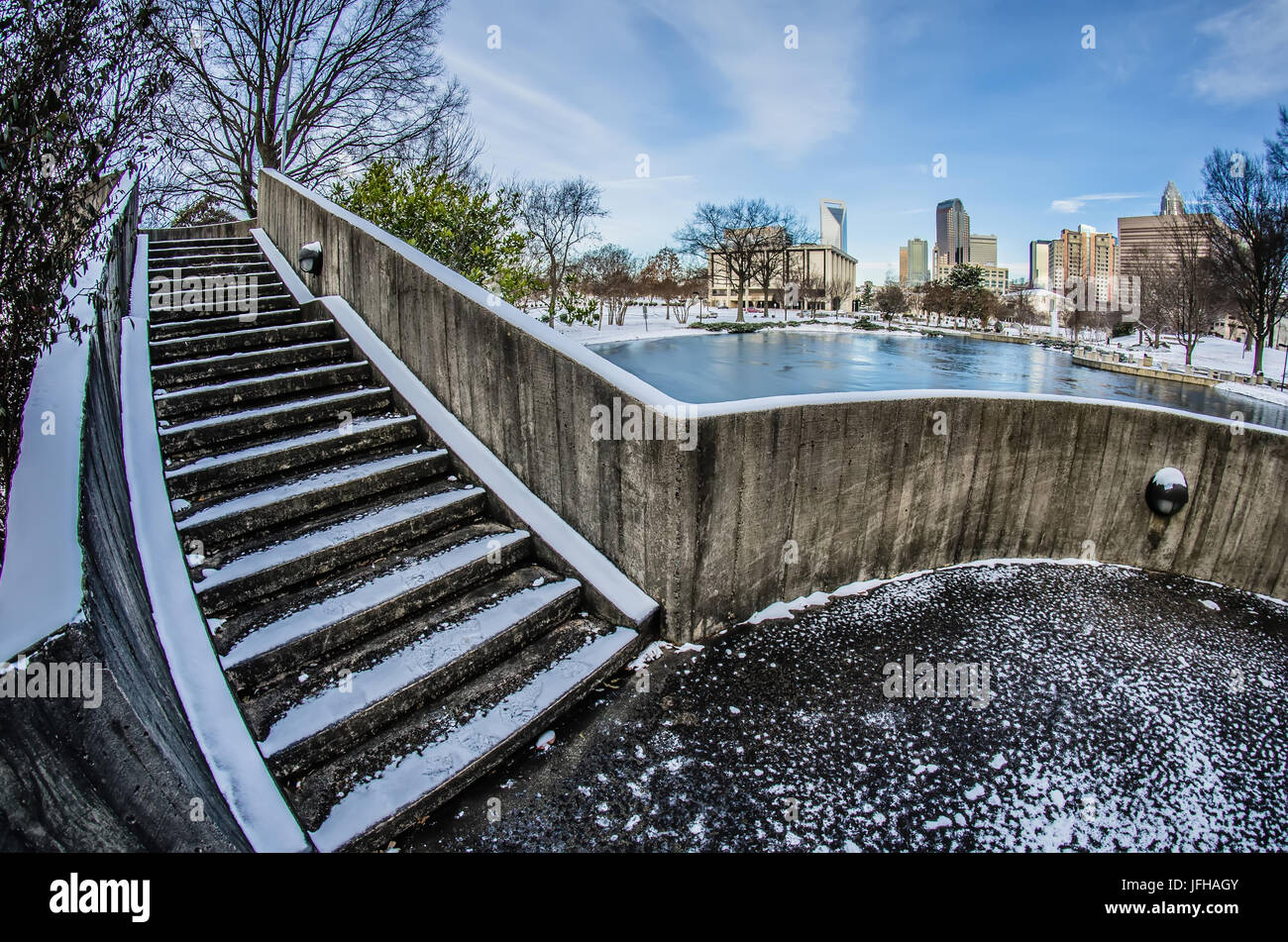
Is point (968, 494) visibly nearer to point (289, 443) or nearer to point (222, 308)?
point (289, 443)

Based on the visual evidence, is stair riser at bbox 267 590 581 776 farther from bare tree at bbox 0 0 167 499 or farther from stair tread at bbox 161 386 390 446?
stair tread at bbox 161 386 390 446

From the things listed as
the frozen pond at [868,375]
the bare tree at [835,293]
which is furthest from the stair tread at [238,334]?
the bare tree at [835,293]

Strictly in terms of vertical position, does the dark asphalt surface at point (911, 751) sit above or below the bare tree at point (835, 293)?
below

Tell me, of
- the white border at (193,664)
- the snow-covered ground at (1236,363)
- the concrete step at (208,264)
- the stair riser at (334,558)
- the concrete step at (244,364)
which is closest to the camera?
the white border at (193,664)

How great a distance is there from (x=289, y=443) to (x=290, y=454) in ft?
0.52

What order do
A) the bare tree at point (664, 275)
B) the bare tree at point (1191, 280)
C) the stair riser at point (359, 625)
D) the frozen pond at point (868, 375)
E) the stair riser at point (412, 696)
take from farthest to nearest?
the bare tree at point (664, 275) < the bare tree at point (1191, 280) < the frozen pond at point (868, 375) < the stair riser at point (359, 625) < the stair riser at point (412, 696)

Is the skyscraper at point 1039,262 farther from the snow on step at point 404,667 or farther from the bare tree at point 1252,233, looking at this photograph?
the snow on step at point 404,667

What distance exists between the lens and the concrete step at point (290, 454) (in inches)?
128

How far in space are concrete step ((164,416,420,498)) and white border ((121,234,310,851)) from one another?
16 centimetres

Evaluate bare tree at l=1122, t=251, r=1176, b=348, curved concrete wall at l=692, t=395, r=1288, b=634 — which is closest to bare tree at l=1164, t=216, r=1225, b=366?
bare tree at l=1122, t=251, r=1176, b=348

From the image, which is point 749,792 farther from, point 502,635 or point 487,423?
point 487,423

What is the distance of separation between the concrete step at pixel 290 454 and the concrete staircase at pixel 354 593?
0.4 inches
